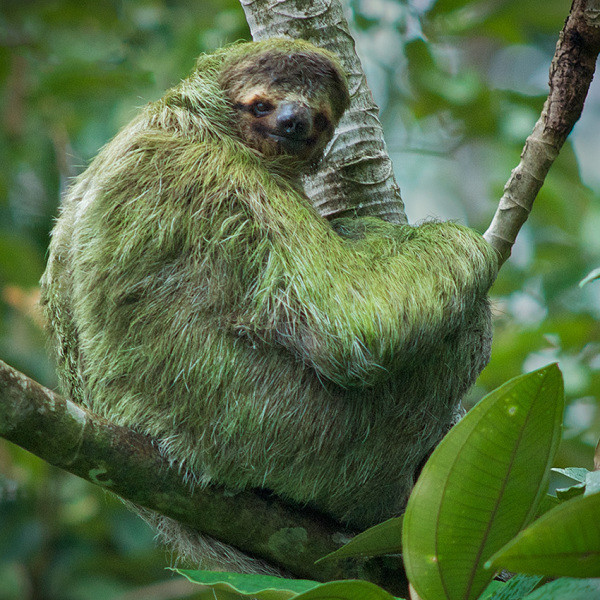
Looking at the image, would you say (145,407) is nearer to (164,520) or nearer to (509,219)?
(164,520)

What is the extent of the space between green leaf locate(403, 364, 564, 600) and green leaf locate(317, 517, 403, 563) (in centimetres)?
55

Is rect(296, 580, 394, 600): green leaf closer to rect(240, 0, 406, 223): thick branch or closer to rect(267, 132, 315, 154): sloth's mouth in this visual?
rect(267, 132, 315, 154): sloth's mouth

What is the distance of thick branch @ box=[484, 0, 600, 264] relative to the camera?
395cm

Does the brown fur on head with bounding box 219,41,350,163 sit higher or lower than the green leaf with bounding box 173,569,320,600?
higher

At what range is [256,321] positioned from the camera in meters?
3.93

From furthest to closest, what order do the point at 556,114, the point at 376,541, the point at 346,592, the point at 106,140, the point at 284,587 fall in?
the point at 106,140
the point at 556,114
the point at 376,541
the point at 284,587
the point at 346,592

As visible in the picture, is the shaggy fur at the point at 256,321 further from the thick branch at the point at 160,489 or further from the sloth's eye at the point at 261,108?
the sloth's eye at the point at 261,108

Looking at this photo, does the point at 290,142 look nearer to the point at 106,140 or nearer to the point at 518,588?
the point at 518,588

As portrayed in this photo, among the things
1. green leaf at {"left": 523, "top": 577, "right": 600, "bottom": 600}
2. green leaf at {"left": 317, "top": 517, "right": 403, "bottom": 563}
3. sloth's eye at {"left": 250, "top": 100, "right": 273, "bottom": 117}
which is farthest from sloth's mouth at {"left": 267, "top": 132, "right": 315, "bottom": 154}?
green leaf at {"left": 523, "top": 577, "right": 600, "bottom": 600}

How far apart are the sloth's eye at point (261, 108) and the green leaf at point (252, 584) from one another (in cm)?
284

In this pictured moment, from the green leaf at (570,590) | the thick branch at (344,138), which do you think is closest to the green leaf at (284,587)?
the green leaf at (570,590)

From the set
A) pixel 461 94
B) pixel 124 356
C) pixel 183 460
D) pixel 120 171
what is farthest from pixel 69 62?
pixel 183 460

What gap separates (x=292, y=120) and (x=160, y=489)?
7.45 feet

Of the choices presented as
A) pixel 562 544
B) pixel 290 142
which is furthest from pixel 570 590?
pixel 290 142
